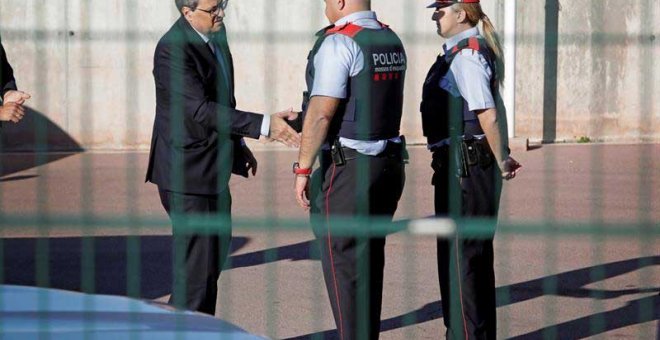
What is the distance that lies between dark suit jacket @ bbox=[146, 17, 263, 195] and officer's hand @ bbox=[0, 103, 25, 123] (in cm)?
54

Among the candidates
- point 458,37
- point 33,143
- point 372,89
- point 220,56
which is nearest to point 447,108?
point 458,37

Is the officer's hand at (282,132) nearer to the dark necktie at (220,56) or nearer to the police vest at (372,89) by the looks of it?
the police vest at (372,89)

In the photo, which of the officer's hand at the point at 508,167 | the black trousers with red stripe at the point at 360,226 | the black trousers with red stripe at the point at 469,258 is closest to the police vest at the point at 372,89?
the black trousers with red stripe at the point at 360,226

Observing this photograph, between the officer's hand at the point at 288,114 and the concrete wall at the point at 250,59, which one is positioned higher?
the concrete wall at the point at 250,59

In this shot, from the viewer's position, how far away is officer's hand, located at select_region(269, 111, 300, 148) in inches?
215

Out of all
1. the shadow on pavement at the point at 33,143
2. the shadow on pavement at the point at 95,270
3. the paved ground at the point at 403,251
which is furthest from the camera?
the shadow on pavement at the point at 95,270

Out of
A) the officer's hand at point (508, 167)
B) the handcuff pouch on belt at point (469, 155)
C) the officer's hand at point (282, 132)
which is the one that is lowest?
the officer's hand at point (508, 167)

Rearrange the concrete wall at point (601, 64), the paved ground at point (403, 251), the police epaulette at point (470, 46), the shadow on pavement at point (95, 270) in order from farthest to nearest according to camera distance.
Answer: the shadow on pavement at point (95, 270)
the police epaulette at point (470, 46)
the paved ground at point (403, 251)
the concrete wall at point (601, 64)

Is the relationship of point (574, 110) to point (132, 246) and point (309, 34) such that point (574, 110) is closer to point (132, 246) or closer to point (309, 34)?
point (309, 34)

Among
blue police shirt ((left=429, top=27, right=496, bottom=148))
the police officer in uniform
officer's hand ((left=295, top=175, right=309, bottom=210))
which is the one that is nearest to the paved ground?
Answer: officer's hand ((left=295, top=175, right=309, bottom=210))

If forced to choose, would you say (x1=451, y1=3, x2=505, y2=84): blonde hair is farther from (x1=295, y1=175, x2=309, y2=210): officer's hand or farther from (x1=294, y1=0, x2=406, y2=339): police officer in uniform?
(x1=295, y1=175, x2=309, y2=210): officer's hand

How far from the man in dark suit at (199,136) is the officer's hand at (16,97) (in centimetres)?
50

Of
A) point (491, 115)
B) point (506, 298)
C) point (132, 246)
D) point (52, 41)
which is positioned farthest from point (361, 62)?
point (506, 298)

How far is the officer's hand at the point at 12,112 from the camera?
5426 mm
